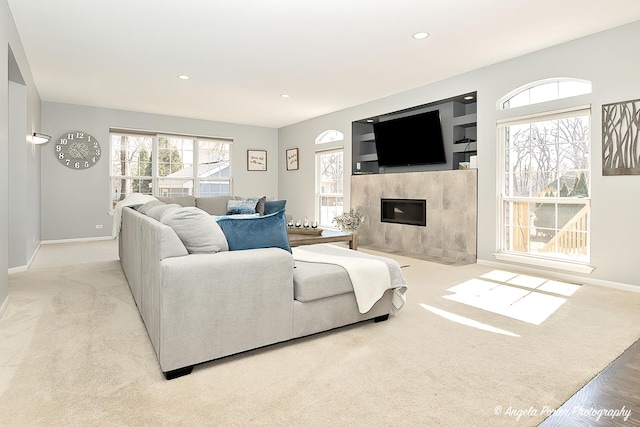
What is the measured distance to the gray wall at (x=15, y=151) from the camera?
2990 mm

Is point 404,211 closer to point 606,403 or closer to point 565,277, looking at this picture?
point 565,277

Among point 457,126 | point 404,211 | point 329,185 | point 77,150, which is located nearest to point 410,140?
point 457,126

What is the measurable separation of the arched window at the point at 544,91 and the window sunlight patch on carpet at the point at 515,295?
2091 mm

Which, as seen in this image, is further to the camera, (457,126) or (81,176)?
(81,176)

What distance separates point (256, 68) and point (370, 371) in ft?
13.7

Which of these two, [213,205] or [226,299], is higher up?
[213,205]

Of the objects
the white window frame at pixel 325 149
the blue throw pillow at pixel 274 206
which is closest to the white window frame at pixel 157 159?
the white window frame at pixel 325 149

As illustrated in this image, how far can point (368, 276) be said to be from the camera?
8.50 ft

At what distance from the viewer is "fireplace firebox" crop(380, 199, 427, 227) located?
584 centimetres

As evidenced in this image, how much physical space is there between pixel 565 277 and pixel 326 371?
3483mm

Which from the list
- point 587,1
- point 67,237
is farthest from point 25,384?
point 67,237

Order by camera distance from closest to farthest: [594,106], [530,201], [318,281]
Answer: [318,281]
[594,106]
[530,201]

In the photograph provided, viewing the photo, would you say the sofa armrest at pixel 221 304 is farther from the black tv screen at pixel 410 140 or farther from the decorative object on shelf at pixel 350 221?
the decorative object on shelf at pixel 350 221

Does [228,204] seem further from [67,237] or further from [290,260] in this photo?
[290,260]
